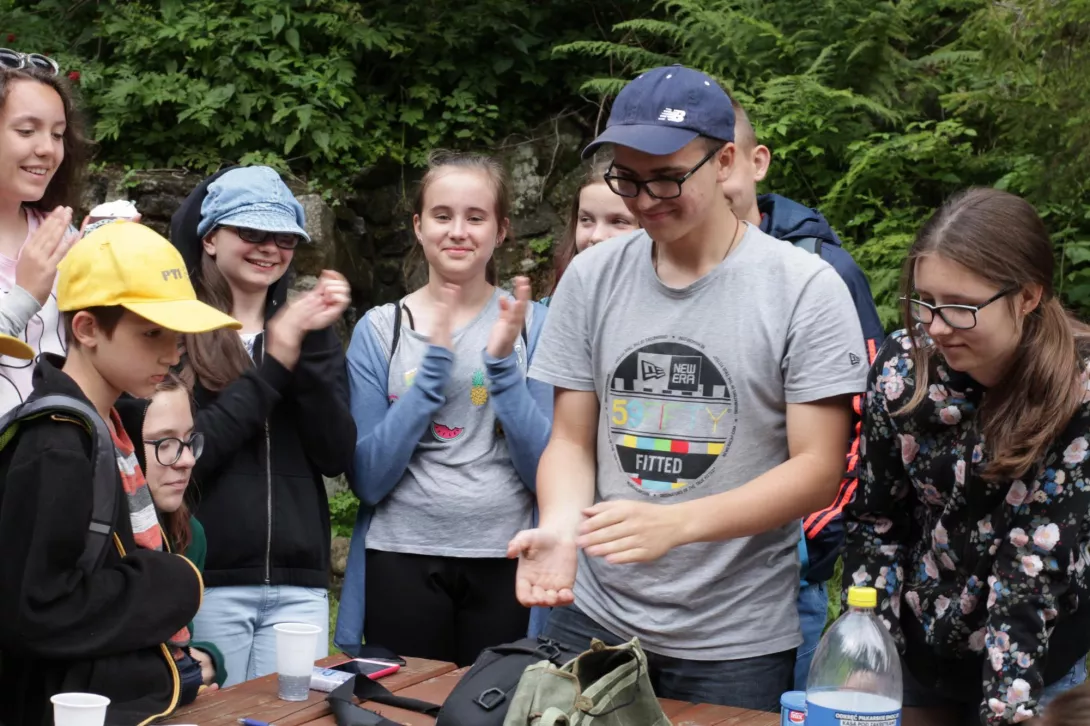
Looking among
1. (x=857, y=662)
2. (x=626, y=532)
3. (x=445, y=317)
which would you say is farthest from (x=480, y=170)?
(x=857, y=662)

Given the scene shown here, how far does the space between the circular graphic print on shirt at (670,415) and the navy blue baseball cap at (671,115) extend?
462 mm

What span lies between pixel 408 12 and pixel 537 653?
709 centimetres

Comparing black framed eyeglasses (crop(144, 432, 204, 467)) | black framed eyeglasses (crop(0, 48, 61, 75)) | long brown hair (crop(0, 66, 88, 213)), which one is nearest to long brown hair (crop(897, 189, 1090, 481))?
black framed eyeglasses (crop(144, 432, 204, 467))

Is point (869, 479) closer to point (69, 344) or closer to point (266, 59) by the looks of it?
point (69, 344)

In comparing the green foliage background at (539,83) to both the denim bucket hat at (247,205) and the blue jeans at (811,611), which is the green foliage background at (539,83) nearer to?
the blue jeans at (811,611)

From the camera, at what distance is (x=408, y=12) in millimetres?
8859

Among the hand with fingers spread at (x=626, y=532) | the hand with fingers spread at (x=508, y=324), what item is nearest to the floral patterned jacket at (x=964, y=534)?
the hand with fingers spread at (x=626, y=532)

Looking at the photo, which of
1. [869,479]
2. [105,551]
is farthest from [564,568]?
[105,551]

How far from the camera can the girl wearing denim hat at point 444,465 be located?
12.0ft

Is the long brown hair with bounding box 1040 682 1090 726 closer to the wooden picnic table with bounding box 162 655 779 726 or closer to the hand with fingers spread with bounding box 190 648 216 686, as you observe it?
the wooden picnic table with bounding box 162 655 779 726

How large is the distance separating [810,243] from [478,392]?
3.70ft

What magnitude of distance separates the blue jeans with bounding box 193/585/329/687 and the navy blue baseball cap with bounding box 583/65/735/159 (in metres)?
1.66

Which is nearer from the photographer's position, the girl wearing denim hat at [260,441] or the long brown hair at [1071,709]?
the long brown hair at [1071,709]

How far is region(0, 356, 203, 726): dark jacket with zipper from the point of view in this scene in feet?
8.08
